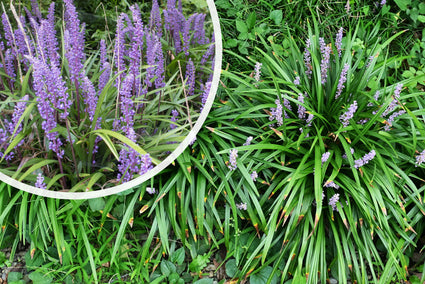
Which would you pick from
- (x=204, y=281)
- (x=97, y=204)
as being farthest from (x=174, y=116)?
(x=204, y=281)

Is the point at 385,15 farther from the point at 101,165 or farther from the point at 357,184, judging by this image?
the point at 101,165

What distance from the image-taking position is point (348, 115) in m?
2.26

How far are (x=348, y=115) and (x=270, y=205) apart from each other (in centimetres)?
73

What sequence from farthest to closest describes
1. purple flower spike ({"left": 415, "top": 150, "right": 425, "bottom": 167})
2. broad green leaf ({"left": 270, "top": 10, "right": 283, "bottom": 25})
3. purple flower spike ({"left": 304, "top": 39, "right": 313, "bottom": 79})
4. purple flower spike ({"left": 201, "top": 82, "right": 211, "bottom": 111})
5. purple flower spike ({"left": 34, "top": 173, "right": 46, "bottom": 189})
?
broad green leaf ({"left": 270, "top": 10, "right": 283, "bottom": 25}), purple flower spike ({"left": 304, "top": 39, "right": 313, "bottom": 79}), purple flower spike ({"left": 415, "top": 150, "right": 425, "bottom": 167}), purple flower spike ({"left": 201, "top": 82, "right": 211, "bottom": 111}), purple flower spike ({"left": 34, "top": 173, "right": 46, "bottom": 189})

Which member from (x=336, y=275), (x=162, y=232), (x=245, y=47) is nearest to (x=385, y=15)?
(x=245, y=47)

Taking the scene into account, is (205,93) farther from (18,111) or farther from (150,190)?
(150,190)

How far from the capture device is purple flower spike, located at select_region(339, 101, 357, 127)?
7.21 feet

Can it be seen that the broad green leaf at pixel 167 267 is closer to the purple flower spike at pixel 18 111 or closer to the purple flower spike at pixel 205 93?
the purple flower spike at pixel 205 93

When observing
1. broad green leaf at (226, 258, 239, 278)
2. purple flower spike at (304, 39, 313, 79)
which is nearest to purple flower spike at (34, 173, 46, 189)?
broad green leaf at (226, 258, 239, 278)

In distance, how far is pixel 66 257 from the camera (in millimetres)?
2379

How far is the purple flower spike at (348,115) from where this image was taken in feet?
7.21

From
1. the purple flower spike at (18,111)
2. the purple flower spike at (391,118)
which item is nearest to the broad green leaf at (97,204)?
the purple flower spike at (18,111)

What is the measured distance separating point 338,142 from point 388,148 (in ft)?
1.11

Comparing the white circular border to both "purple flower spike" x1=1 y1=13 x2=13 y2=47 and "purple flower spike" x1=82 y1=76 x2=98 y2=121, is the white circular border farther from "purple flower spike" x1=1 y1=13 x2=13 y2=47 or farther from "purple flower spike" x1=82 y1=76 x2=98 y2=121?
"purple flower spike" x1=1 y1=13 x2=13 y2=47
